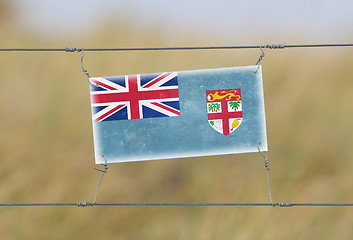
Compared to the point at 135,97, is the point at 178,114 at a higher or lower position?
lower

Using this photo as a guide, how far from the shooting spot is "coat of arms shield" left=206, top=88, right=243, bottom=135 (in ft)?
16.4

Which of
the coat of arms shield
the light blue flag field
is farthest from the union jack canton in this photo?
the coat of arms shield

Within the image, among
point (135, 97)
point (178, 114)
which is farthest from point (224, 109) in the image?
point (135, 97)

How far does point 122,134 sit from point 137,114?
287 mm

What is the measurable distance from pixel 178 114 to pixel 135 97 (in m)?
0.53

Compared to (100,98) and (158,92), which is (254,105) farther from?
(100,98)

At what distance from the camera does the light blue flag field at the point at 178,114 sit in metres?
4.98

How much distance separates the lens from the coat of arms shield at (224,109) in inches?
197

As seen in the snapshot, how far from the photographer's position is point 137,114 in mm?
5059

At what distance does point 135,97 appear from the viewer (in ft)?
16.6

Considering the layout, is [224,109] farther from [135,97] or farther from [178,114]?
[135,97]

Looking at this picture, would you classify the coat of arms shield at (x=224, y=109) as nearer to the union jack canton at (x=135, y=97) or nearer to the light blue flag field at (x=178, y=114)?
the light blue flag field at (x=178, y=114)

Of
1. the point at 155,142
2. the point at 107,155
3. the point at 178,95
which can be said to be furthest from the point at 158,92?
the point at 107,155

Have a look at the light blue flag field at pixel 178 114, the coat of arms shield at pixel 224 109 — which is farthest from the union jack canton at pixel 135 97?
the coat of arms shield at pixel 224 109
